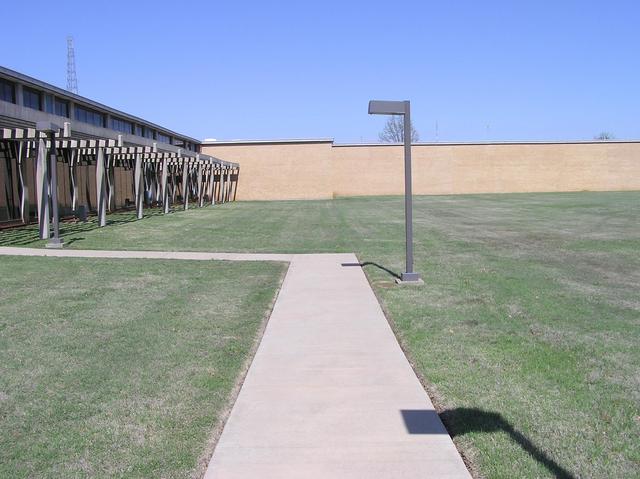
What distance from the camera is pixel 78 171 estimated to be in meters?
31.4

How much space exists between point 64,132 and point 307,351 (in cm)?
1321

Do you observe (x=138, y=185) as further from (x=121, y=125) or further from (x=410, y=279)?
(x=410, y=279)

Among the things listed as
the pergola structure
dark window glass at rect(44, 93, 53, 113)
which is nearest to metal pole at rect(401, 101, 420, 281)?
the pergola structure

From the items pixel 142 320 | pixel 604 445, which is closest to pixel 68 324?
pixel 142 320

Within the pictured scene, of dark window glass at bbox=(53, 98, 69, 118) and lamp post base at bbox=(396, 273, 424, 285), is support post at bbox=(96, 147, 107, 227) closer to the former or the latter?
dark window glass at bbox=(53, 98, 69, 118)

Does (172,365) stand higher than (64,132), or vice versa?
(64,132)

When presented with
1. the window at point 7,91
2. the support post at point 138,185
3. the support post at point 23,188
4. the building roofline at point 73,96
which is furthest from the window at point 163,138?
the support post at point 23,188

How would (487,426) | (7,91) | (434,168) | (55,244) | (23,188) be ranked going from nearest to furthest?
(487,426)
(55,244)
(23,188)
(7,91)
(434,168)

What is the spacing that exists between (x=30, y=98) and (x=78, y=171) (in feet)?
17.9

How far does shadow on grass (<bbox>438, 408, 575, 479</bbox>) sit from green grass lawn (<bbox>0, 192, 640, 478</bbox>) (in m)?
0.01

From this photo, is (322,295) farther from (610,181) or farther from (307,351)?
(610,181)

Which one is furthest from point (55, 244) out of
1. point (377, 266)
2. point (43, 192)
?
Answer: point (377, 266)

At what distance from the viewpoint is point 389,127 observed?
347 ft

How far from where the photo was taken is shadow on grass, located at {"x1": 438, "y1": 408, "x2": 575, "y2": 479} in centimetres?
388
